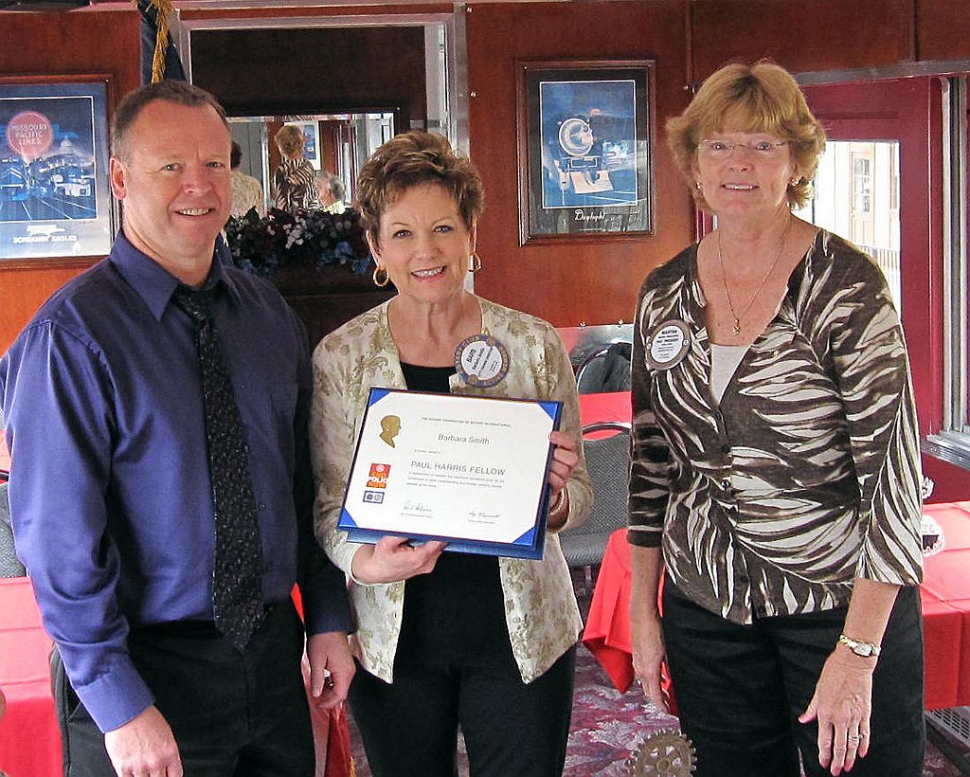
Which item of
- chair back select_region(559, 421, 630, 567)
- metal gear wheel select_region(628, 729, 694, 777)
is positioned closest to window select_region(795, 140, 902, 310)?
chair back select_region(559, 421, 630, 567)

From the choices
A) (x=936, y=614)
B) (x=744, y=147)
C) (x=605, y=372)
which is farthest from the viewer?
(x=605, y=372)

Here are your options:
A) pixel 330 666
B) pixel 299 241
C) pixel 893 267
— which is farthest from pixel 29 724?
pixel 299 241

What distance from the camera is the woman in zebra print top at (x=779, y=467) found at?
2.05m

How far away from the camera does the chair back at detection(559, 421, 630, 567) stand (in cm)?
457

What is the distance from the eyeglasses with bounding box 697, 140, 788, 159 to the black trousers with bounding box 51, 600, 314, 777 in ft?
3.67

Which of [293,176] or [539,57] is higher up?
[539,57]

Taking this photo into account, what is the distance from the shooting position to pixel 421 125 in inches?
293

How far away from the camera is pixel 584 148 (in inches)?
263

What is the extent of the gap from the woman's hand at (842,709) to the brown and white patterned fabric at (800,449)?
0.38 feet

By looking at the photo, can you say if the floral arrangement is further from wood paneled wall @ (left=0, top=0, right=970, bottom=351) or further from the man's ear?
the man's ear

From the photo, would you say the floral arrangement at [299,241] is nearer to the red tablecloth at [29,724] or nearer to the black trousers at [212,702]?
the red tablecloth at [29,724]

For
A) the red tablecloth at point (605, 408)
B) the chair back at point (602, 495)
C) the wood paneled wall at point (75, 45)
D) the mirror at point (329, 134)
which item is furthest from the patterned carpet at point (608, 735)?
the mirror at point (329, 134)

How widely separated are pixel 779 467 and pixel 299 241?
6028 mm

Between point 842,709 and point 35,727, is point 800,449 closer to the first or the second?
point 842,709
